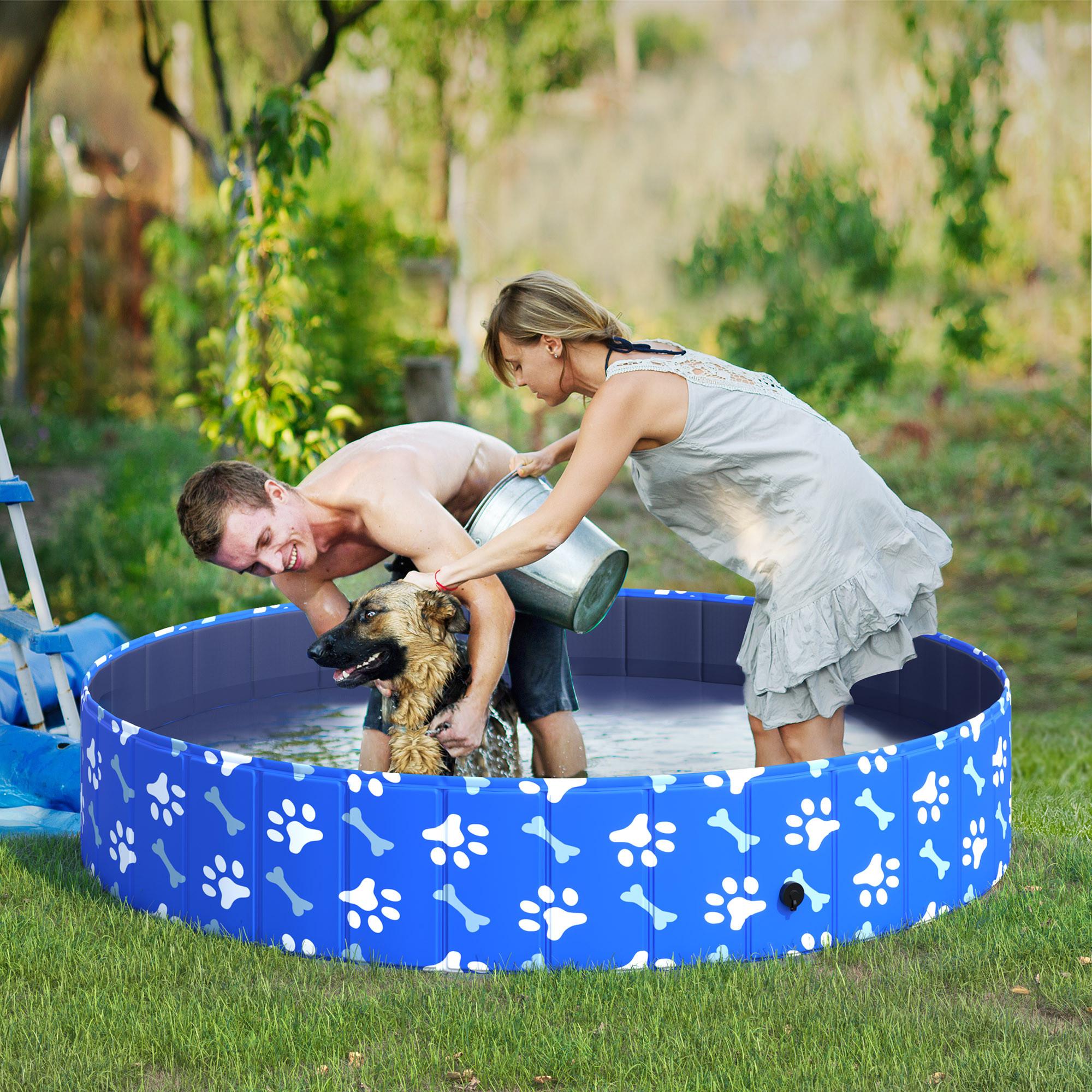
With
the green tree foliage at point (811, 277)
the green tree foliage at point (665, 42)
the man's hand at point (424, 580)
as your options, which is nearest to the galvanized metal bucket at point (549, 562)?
the man's hand at point (424, 580)

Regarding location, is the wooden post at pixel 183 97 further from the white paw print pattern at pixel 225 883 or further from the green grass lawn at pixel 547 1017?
the green grass lawn at pixel 547 1017

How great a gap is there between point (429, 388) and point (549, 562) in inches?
253

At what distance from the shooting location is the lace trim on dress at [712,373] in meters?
3.17

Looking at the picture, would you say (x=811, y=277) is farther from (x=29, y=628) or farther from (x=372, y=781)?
(x=372, y=781)

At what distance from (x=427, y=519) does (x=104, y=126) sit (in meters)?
10.8

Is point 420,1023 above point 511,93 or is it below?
below

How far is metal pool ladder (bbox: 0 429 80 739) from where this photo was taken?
4.36 m

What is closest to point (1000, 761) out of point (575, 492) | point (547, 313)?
point (575, 492)

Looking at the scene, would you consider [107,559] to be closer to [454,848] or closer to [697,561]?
[697,561]

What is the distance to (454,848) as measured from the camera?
298cm

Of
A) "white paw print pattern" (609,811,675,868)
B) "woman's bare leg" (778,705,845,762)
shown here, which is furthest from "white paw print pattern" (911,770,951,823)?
"white paw print pattern" (609,811,675,868)

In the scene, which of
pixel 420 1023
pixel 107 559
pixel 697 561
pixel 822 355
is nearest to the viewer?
pixel 420 1023

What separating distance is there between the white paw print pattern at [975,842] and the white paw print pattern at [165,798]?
1.89 m

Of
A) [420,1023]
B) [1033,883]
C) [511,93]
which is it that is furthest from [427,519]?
[511,93]
